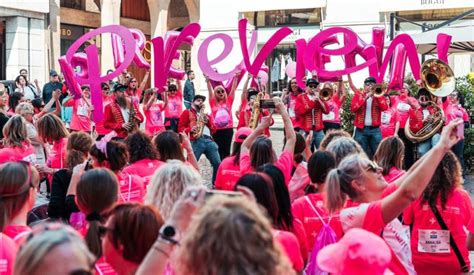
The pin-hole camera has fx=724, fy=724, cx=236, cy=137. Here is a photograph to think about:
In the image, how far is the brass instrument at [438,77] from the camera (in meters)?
10.5

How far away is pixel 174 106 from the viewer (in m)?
14.1

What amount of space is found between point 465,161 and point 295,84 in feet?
10.8

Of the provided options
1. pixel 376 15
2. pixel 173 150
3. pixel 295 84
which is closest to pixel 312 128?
pixel 295 84

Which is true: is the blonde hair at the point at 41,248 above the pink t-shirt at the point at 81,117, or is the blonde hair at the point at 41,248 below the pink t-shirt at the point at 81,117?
below

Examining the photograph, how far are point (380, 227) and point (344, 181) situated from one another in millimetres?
446

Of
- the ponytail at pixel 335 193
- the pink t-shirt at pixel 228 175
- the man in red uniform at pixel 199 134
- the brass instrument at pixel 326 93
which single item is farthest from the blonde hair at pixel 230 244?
the brass instrument at pixel 326 93

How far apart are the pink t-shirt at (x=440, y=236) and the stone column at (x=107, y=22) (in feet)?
77.1

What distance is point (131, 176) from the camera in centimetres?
500

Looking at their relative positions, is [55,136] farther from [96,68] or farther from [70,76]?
[70,76]

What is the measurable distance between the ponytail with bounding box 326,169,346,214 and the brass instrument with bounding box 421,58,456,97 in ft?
23.3

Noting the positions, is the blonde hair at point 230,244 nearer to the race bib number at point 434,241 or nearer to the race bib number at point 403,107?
the race bib number at point 434,241

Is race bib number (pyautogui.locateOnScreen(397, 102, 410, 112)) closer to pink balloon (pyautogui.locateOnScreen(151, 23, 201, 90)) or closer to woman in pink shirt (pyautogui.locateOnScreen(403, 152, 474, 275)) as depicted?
pink balloon (pyautogui.locateOnScreen(151, 23, 201, 90))

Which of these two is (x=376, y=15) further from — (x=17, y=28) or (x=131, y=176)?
(x=131, y=176)

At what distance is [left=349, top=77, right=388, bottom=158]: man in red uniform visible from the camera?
38.9 ft
